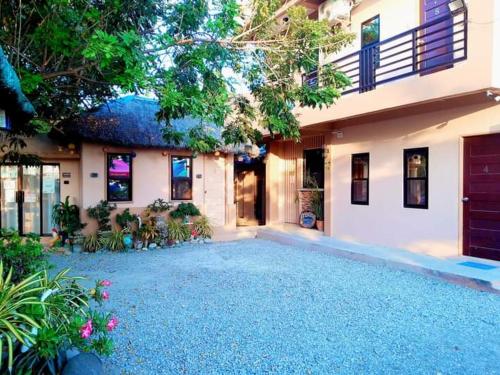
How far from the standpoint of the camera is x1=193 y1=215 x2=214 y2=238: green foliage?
467 inches

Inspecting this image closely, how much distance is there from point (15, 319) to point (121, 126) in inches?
370

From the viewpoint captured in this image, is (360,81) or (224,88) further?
(360,81)

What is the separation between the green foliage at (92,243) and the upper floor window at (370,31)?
30.8ft

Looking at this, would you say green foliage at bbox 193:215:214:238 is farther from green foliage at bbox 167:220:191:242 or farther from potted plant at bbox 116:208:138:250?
potted plant at bbox 116:208:138:250

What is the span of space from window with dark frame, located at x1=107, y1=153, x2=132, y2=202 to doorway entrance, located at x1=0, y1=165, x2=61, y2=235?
67.1 inches

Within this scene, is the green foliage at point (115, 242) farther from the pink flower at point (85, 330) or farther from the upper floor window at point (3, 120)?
the pink flower at point (85, 330)

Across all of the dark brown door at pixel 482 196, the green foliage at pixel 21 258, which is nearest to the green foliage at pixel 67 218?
the green foliage at pixel 21 258

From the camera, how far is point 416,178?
8.52 meters

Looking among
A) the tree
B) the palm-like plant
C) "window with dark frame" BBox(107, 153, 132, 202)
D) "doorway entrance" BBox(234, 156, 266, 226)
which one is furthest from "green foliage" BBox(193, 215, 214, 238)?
the palm-like plant

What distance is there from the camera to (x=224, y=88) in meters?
6.16

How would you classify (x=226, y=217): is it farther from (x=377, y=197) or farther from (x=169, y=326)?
(x=169, y=326)

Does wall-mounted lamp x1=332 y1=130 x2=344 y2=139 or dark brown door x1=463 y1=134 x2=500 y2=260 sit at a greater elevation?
wall-mounted lamp x1=332 y1=130 x2=344 y2=139

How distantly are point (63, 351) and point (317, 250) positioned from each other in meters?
7.37

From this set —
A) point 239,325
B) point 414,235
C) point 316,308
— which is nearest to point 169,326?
point 239,325
